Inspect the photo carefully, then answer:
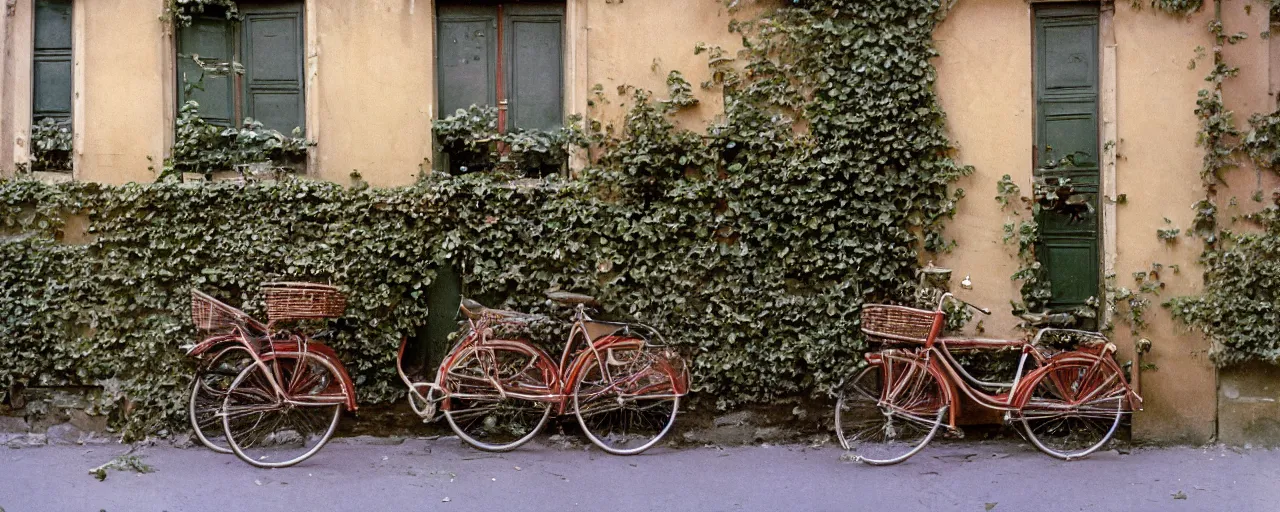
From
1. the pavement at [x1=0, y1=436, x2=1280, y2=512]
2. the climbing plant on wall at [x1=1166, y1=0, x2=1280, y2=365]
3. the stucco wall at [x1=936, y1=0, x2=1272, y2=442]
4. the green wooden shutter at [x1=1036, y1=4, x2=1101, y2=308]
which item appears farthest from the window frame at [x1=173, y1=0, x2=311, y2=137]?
the climbing plant on wall at [x1=1166, y1=0, x2=1280, y2=365]

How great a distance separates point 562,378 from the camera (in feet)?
19.5

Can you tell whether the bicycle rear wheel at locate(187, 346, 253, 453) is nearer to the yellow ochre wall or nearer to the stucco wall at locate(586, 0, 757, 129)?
the yellow ochre wall

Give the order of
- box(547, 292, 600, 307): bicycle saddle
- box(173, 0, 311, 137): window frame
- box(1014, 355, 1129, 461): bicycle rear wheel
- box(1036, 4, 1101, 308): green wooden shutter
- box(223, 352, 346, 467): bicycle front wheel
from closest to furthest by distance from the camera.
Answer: box(223, 352, 346, 467): bicycle front wheel, box(1014, 355, 1129, 461): bicycle rear wheel, box(547, 292, 600, 307): bicycle saddle, box(1036, 4, 1101, 308): green wooden shutter, box(173, 0, 311, 137): window frame

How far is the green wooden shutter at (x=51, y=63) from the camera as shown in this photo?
6570 mm

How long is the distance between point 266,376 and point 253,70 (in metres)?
2.29

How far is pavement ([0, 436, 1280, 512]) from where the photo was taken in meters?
5.14

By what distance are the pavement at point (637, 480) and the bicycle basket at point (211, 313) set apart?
2.92ft

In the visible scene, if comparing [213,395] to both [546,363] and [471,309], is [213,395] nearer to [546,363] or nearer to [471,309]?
[471,309]

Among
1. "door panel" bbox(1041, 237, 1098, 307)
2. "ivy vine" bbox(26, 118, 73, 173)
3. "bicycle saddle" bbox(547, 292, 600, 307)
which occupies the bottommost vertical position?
"bicycle saddle" bbox(547, 292, 600, 307)

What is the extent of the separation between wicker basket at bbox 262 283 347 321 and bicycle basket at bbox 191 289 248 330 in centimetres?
22

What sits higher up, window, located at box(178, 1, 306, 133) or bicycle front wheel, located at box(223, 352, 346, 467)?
window, located at box(178, 1, 306, 133)

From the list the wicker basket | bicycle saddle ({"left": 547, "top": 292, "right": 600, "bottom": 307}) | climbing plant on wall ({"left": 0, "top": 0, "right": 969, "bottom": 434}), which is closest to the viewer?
the wicker basket

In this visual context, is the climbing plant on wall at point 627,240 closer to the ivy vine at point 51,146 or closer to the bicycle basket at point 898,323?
the ivy vine at point 51,146

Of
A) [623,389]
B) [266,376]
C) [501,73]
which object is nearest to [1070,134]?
[623,389]
